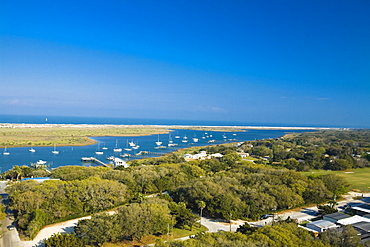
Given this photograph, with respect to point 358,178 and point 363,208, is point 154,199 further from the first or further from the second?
point 358,178

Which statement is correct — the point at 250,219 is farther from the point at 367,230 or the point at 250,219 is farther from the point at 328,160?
the point at 328,160

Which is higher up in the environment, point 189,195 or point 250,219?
point 189,195

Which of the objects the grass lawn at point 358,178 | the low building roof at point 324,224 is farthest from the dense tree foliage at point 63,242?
the grass lawn at point 358,178

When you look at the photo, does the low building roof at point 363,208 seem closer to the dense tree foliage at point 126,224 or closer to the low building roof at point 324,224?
the low building roof at point 324,224

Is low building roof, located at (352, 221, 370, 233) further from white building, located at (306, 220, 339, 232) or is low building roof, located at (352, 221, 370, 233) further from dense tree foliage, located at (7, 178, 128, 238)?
dense tree foliage, located at (7, 178, 128, 238)

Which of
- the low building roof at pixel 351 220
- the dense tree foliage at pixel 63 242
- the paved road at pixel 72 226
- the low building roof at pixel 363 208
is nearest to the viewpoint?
the dense tree foliage at pixel 63 242

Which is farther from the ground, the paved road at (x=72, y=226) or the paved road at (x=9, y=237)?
the paved road at (x=9, y=237)

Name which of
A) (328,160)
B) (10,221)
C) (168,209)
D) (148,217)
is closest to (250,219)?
Result: (168,209)

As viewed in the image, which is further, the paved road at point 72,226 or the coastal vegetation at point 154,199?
Result: the coastal vegetation at point 154,199

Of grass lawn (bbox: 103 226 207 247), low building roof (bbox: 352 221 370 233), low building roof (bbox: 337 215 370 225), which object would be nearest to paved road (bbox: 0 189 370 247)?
grass lawn (bbox: 103 226 207 247)

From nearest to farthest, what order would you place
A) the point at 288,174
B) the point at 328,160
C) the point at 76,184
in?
the point at 76,184 < the point at 288,174 < the point at 328,160

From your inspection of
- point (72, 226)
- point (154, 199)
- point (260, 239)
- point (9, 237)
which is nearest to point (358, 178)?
point (260, 239)
